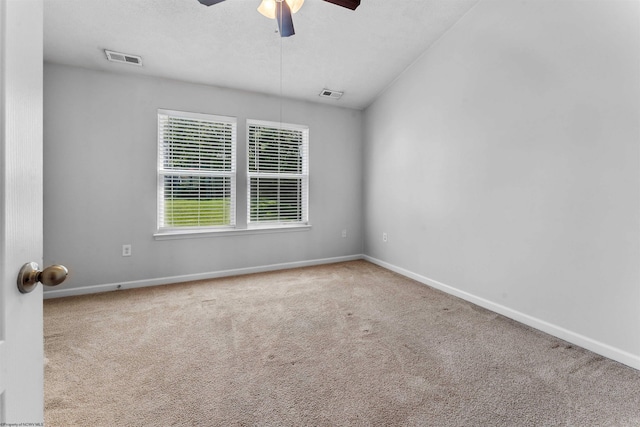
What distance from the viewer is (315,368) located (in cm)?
178

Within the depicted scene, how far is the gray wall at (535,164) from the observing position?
1.86 m

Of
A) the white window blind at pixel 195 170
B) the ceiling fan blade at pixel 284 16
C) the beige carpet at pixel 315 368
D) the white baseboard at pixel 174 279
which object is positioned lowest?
the beige carpet at pixel 315 368

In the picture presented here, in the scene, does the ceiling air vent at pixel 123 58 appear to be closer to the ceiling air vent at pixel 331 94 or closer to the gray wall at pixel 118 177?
the gray wall at pixel 118 177

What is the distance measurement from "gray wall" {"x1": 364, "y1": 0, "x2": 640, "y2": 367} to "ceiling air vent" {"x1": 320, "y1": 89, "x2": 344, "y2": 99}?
96 cm

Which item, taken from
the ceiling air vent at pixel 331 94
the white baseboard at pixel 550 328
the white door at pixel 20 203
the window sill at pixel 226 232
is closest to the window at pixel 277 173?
the window sill at pixel 226 232

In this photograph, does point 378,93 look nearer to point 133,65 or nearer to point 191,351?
point 133,65

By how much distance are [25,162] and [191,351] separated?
1763 mm

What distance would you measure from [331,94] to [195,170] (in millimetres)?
2110

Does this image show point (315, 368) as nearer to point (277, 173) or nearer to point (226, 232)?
point (226, 232)

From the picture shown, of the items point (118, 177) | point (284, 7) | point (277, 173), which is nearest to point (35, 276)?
point (284, 7)

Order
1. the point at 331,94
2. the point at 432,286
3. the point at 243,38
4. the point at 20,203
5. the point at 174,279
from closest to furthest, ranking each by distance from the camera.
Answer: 1. the point at 20,203
2. the point at 243,38
3. the point at 432,286
4. the point at 174,279
5. the point at 331,94

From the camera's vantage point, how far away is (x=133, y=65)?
303 centimetres

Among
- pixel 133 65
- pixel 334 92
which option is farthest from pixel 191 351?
pixel 334 92

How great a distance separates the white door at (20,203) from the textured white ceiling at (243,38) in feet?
7.70
